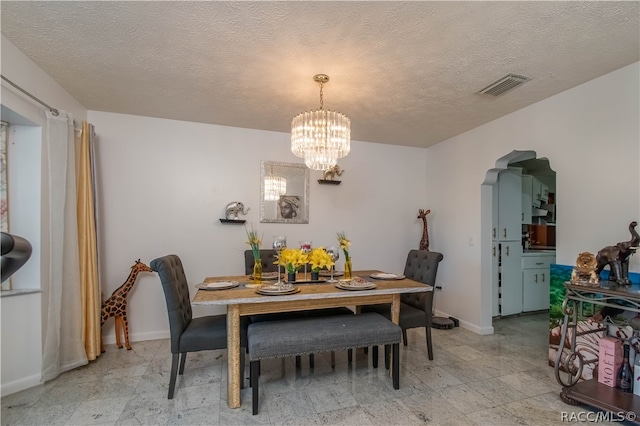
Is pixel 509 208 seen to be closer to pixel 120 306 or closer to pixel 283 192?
pixel 283 192

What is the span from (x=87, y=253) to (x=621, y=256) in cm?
426

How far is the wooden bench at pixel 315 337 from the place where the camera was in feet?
6.51

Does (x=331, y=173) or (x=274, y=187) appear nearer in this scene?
(x=274, y=187)

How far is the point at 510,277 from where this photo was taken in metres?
4.09

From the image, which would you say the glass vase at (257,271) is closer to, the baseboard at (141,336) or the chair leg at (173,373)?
the chair leg at (173,373)

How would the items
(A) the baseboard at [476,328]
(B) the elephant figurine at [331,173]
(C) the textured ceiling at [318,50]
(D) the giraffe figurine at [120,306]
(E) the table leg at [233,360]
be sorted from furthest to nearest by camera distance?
1. (B) the elephant figurine at [331,173]
2. (A) the baseboard at [476,328]
3. (D) the giraffe figurine at [120,306]
4. (E) the table leg at [233,360]
5. (C) the textured ceiling at [318,50]

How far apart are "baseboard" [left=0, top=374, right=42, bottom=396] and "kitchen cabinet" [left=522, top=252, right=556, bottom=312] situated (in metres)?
5.31

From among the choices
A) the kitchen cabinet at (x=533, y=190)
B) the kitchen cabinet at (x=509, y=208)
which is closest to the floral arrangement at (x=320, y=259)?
the kitchen cabinet at (x=509, y=208)

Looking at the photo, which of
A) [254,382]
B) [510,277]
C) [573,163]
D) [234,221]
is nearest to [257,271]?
[254,382]

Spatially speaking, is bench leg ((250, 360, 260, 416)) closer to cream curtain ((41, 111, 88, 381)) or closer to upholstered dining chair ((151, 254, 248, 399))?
upholstered dining chair ((151, 254, 248, 399))

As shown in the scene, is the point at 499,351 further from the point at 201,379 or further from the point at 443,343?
the point at 201,379

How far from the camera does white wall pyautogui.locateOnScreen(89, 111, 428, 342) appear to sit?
327cm

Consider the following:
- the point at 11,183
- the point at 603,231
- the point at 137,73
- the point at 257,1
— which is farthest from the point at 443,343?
the point at 11,183

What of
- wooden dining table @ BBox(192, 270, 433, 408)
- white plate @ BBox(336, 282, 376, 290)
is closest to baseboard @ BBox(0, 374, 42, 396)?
wooden dining table @ BBox(192, 270, 433, 408)
